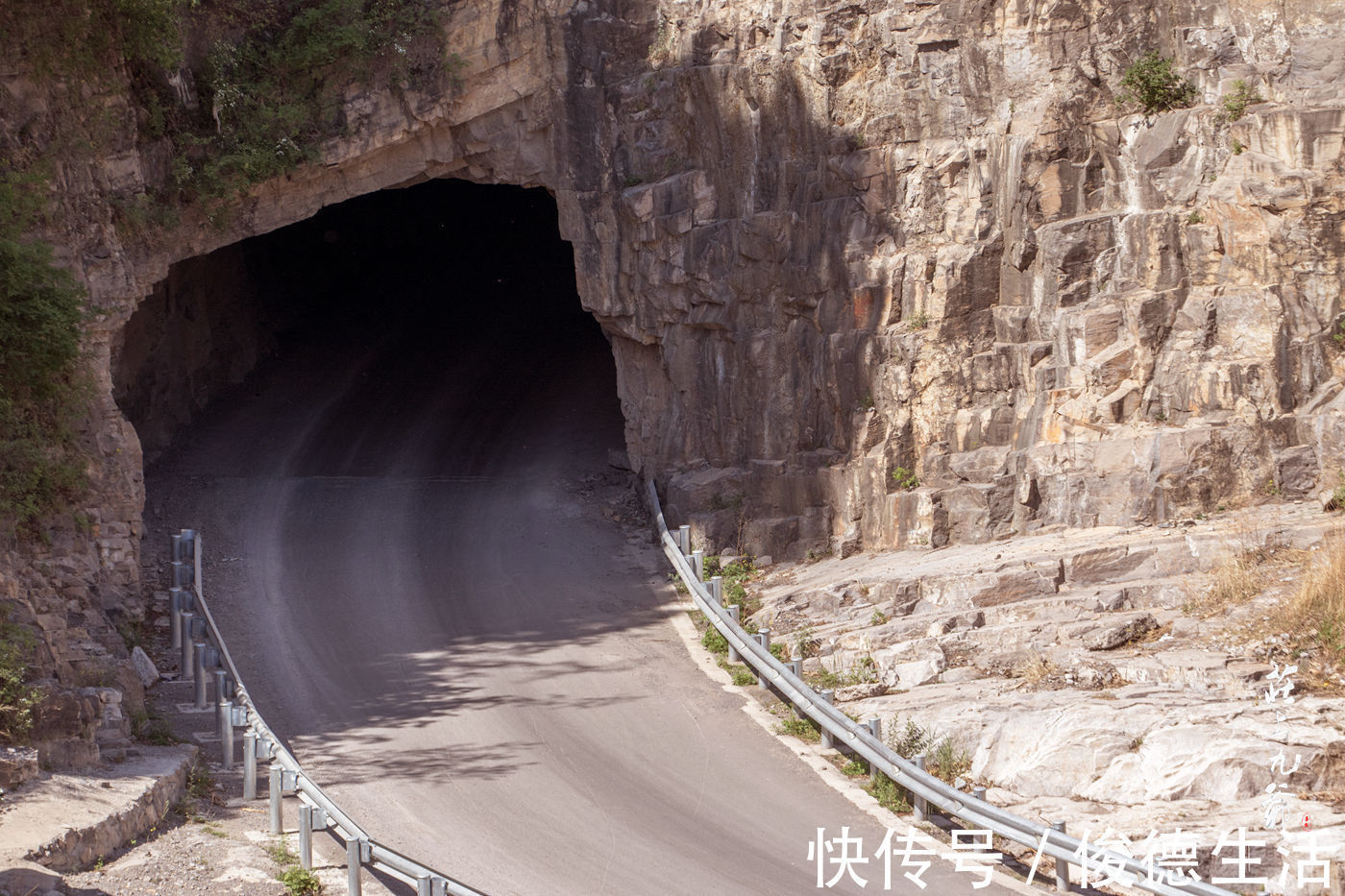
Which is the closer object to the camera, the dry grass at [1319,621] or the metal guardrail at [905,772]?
the metal guardrail at [905,772]

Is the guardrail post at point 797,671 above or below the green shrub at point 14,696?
below

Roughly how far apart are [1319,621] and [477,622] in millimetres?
10281

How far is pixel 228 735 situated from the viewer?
527 inches

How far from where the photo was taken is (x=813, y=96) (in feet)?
61.7

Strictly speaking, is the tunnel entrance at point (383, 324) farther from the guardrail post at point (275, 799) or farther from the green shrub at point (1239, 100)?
the green shrub at point (1239, 100)

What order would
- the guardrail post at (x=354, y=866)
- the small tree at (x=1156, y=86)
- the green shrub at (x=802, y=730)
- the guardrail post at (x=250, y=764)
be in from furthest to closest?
the small tree at (x=1156, y=86)
the green shrub at (x=802, y=730)
the guardrail post at (x=250, y=764)
the guardrail post at (x=354, y=866)

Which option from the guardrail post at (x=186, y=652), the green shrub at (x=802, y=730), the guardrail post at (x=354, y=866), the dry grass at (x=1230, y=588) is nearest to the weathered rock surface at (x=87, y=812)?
the guardrail post at (x=354, y=866)

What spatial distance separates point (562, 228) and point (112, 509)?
26.9ft

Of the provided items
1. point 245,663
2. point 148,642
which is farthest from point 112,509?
point 245,663

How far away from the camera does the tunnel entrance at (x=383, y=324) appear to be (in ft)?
75.6

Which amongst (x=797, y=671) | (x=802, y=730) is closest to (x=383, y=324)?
(x=797, y=671)

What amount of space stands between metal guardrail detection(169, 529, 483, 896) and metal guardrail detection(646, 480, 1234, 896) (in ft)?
13.6

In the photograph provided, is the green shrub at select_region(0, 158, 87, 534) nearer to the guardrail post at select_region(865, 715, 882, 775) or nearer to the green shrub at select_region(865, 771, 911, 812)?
the guardrail post at select_region(865, 715, 882, 775)

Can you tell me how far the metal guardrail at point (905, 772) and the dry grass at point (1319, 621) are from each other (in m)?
3.33
